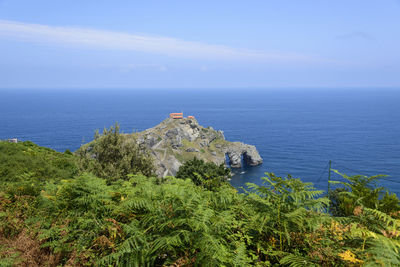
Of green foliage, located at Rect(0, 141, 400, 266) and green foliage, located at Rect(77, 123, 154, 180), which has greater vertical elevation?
green foliage, located at Rect(0, 141, 400, 266)

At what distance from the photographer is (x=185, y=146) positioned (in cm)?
8575

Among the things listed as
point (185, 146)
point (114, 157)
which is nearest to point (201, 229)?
point (114, 157)

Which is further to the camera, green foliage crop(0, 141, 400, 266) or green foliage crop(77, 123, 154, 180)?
green foliage crop(77, 123, 154, 180)

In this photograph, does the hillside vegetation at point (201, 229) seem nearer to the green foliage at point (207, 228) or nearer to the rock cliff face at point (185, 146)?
the green foliage at point (207, 228)

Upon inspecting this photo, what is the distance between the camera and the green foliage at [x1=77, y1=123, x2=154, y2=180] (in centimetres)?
1902

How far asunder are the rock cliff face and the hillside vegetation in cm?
6549

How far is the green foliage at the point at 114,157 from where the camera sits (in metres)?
19.0

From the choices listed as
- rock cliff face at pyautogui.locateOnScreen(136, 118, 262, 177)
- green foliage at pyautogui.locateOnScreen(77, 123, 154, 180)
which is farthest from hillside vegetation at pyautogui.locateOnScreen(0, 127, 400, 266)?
rock cliff face at pyautogui.locateOnScreen(136, 118, 262, 177)

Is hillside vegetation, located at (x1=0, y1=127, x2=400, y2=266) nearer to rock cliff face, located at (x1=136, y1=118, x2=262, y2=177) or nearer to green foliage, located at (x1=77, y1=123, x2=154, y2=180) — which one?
green foliage, located at (x1=77, y1=123, x2=154, y2=180)

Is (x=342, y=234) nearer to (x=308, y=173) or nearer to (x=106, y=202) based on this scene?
(x=106, y=202)

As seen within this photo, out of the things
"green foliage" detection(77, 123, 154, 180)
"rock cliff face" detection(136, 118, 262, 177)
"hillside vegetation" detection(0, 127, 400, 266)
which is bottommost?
"rock cliff face" detection(136, 118, 262, 177)

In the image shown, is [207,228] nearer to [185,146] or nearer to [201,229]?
[201,229]

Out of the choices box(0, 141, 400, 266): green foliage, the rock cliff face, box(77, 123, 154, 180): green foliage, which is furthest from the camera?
the rock cliff face

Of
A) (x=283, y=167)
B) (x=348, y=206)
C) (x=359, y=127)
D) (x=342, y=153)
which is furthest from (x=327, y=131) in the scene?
(x=348, y=206)
